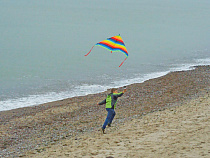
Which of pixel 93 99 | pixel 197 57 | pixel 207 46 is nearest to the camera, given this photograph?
pixel 93 99

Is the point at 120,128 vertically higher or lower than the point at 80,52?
lower

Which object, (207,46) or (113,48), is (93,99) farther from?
(207,46)

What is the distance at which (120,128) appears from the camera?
41.1 feet

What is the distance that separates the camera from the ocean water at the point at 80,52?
27.4 meters

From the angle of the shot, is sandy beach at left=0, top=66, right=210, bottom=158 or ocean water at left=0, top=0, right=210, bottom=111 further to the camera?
ocean water at left=0, top=0, right=210, bottom=111

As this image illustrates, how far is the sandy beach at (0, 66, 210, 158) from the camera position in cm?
992

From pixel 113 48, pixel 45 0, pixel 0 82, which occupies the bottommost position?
pixel 0 82

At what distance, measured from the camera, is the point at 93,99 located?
860 inches

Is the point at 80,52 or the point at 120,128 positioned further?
the point at 80,52

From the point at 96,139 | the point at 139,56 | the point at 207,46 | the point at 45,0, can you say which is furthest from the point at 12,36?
the point at 45,0

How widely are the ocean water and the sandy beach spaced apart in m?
5.18

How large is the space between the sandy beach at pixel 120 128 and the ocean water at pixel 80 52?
518cm

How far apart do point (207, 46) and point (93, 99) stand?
101ft

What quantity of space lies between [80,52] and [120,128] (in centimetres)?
3036
